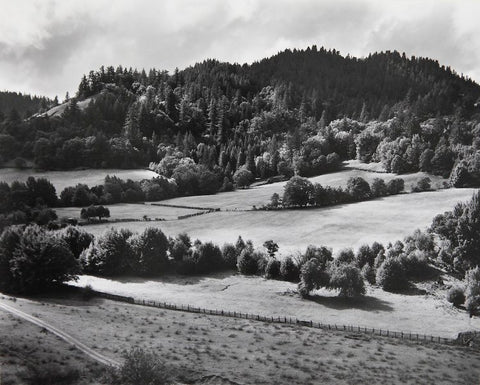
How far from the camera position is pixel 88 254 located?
94375 mm

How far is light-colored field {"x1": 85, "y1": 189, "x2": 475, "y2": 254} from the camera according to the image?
352ft

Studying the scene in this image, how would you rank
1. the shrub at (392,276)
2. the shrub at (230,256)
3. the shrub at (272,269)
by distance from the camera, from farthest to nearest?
the shrub at (230,256) < the shrub at (272,269) < the shrub at (392,276)

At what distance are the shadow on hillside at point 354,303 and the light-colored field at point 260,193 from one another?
65186 millimetres

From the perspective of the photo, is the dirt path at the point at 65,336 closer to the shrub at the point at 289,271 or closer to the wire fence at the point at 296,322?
the wire fence at the point at 296,322

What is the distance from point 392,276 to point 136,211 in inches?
2964

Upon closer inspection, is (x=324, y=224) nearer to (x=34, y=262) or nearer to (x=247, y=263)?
(x=247, y=263)

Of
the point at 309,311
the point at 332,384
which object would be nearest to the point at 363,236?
the point at 309,311

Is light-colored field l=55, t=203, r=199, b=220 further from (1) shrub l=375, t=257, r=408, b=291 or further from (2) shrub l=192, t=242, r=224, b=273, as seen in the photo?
(1) shrub l=375, t=257, r=408, b=291

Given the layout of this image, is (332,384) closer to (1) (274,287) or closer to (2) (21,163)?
(1) (274,287)

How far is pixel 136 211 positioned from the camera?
135 metres

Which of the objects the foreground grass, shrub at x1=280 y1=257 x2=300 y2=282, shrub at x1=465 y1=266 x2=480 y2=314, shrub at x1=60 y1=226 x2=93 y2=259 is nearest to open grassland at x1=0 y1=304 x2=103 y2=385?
the foreground grass

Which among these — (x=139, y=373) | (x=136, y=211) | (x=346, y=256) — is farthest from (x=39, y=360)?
(x=136, y=211)

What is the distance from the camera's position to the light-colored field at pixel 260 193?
5950 inches

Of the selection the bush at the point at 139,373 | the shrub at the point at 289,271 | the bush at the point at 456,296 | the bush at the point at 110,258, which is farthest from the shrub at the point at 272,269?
the bush at the point at 139,373
